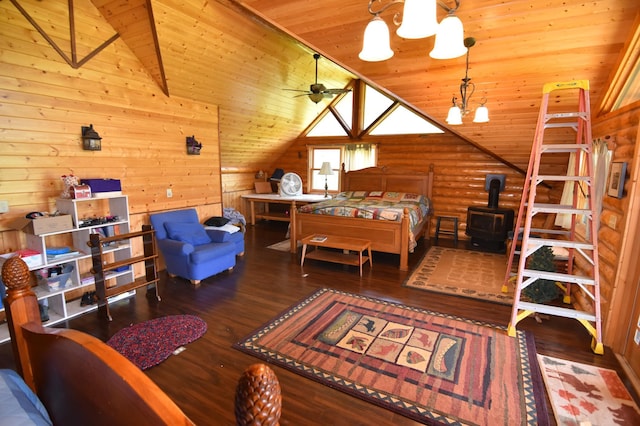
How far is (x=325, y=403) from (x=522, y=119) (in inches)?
168

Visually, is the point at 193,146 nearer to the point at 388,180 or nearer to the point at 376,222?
the point at 376,222

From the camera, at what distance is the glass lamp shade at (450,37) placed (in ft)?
5.36

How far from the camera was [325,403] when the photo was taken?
212 cm

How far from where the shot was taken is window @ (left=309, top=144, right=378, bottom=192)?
7371 millimetres

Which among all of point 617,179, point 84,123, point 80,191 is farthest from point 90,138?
point 617,179

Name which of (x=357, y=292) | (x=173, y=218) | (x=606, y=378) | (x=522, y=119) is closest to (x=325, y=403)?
(x=357, y=292)

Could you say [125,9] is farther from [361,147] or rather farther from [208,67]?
[361,147]

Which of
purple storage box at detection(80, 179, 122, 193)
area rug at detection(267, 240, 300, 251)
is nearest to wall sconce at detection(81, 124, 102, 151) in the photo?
purple storage box at detection(80, 179, 122, 193)

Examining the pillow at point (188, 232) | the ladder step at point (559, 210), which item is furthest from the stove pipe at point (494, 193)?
the pillow at point (188, 232)

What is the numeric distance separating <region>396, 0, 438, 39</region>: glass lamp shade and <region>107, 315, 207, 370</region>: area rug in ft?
9.33

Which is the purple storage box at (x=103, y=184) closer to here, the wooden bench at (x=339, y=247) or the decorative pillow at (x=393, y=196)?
the wooden bench at (x=339, y=247)

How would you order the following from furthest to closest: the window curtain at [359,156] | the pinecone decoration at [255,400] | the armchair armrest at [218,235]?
the window curtain at [359,156] → the armchair armrest at [218,235] → the pinecone decoration at [255,400]

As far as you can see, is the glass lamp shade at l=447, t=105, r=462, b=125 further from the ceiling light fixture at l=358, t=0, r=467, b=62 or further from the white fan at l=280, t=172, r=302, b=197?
the white fan at l=280, t=172, r=302, b=197

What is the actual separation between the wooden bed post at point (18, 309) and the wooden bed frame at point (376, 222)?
4.13 meters
